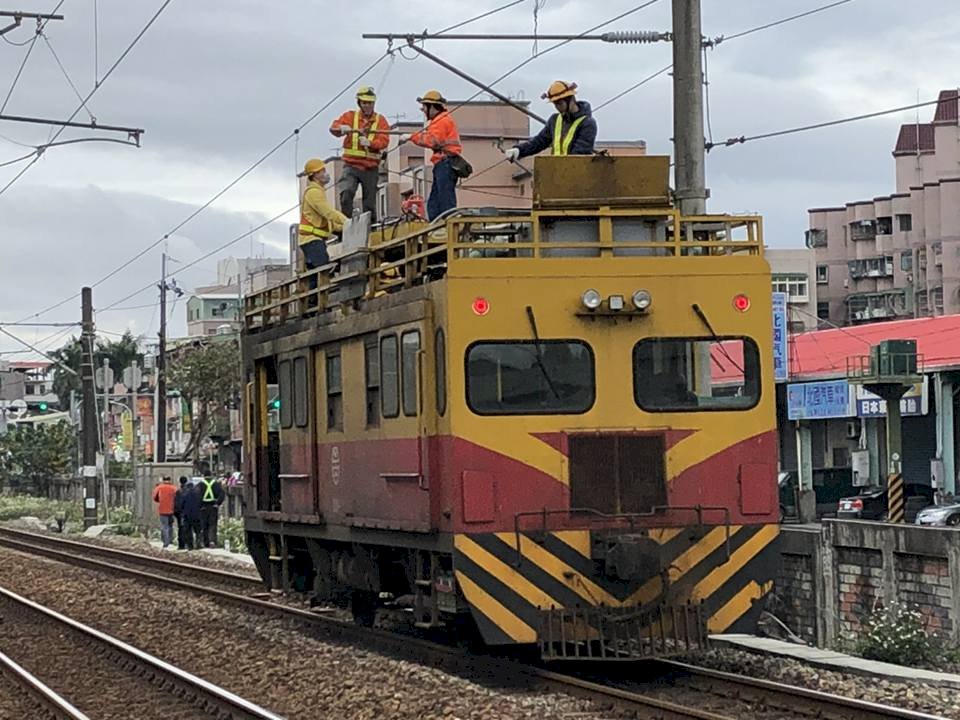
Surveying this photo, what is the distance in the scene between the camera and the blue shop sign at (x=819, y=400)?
47438 millimetres

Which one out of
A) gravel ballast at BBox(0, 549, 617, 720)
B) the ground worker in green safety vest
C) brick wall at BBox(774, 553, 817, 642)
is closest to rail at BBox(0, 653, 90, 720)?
gravel ballast at BBox(0, 549, 617, 720)

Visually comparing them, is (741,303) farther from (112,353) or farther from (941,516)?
(112,353)

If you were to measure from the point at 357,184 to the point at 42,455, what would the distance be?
66568mm

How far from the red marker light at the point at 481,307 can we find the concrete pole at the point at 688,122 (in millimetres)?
4000

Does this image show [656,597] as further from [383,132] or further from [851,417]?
[851,417]

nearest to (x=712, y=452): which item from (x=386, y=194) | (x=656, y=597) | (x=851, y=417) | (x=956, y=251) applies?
(x=656, y=597)

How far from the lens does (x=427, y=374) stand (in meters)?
13.1

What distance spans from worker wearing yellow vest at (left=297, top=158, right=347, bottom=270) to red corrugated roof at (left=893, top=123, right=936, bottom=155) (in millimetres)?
77012

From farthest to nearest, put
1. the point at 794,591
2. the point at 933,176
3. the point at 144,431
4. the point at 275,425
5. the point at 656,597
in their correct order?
1. the point at 144,431
2. the point at 933,176
3. the point at 275,425
4. the point at 794,591
5. the point at 656,597

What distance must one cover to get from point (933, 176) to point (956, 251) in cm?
1047

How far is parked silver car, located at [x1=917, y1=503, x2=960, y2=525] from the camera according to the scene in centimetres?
3669

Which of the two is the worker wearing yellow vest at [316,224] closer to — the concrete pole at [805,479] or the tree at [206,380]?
the concrete pole at [805,479]

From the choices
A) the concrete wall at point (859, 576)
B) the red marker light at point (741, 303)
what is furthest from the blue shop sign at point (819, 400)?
the red marker light at point (741, 303)

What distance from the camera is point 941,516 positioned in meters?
36.8
